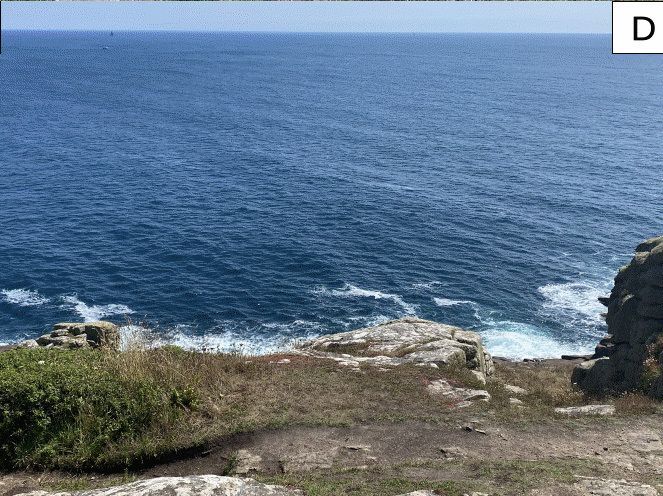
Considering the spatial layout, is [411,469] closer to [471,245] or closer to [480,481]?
[480,481]

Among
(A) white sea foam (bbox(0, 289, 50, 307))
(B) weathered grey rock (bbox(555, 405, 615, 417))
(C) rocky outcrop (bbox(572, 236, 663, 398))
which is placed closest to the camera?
(B) weathered grey rock (bbox(555, 405, 615, 417))

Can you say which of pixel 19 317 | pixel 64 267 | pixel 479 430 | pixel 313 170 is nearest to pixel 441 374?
pixel 479 430

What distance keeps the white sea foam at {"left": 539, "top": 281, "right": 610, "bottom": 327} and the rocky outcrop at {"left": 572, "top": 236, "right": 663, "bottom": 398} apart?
1877cm

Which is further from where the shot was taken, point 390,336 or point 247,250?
point 247,250

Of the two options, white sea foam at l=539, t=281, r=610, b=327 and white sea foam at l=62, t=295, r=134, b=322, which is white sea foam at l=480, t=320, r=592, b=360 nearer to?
white sea foam at l=539, t=281, r=610, b=327

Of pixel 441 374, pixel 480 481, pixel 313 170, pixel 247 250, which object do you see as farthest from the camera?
pixel 313 170

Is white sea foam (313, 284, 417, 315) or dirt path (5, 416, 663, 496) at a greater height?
dirt path (5, 416, 663, 496)

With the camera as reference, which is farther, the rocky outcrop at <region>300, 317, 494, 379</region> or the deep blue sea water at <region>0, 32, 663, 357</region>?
the deep blue sea water at <region>0, 32, 663, 357</region>

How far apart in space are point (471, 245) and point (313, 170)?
35635mm

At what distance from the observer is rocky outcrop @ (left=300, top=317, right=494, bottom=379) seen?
33625 millimetres

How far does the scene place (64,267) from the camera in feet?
241

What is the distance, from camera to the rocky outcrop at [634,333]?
3666 cm

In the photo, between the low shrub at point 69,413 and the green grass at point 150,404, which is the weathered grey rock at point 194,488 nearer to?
the low shrub at point 69,413

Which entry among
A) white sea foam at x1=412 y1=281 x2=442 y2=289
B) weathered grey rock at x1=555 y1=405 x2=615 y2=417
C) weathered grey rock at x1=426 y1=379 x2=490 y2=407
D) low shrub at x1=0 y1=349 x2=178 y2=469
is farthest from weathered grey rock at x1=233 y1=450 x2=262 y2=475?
white sea foam at x1=412 y1=281 x2=442 y2=289
